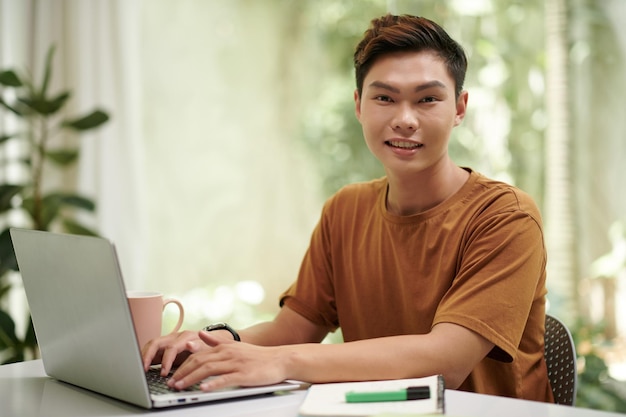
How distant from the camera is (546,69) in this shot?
10.6 ft

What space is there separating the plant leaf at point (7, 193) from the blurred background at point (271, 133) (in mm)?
12

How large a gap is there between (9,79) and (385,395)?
188 centimetres

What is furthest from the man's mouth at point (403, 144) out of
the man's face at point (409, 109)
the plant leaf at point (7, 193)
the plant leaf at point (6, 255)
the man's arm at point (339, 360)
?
the plant leaf at point (7, 193)

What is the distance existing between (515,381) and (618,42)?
6.80 ft

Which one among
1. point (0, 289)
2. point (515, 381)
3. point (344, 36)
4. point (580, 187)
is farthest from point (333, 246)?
point (344, 36)

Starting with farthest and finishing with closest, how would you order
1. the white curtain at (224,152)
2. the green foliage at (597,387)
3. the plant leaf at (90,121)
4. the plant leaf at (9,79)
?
the white curtain at (224,152) → the green foliage at (597,387) → the plant leaf at (90,121) → the plant leaf at (9,79)

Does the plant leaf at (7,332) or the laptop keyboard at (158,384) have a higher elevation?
the laptop keyboard at (158,384)

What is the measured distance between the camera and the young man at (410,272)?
3.82 ft

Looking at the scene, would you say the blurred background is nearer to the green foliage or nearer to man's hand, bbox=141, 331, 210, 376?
the green foliage

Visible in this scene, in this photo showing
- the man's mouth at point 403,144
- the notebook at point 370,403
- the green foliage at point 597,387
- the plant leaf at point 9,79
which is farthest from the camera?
the green foliage at point 597,387

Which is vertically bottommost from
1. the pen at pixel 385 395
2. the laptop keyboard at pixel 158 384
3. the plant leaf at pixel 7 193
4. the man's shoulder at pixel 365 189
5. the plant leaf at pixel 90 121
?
the laptop keyboard at pixel 158 384

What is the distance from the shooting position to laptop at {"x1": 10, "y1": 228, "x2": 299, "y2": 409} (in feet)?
3.17

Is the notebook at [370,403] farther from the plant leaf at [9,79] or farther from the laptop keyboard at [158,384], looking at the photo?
the plant leaf at [9,79]

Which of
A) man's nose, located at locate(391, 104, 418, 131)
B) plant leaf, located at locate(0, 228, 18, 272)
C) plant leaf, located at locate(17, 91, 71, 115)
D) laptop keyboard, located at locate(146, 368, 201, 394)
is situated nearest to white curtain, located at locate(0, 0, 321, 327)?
plant leaf, located at locate(17, 91, 71, 115)
